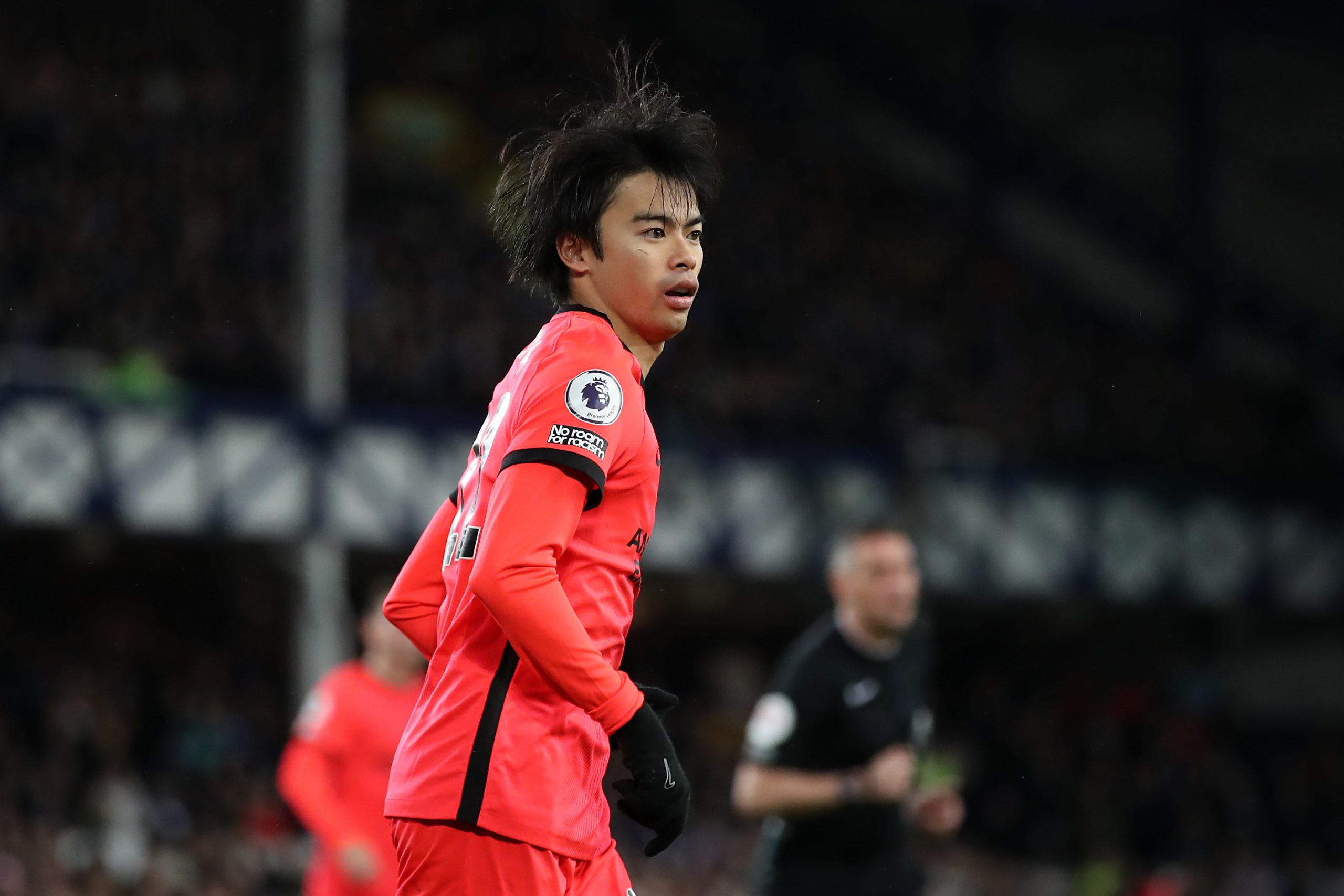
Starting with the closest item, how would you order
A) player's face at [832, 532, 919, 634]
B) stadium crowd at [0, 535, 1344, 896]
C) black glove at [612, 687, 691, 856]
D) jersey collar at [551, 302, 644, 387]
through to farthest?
1. black glove at [612, 687, 691, 856]
2. jersey collar at [551, 302, 644, 387]
3. player's face at [832, 532, 919, 634]
4. stadium crowd at [0, 535, 1344, 896]

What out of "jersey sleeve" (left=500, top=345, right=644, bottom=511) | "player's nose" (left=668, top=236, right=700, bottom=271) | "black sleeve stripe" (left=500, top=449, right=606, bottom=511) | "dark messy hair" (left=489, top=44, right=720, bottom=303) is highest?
"dark messy hair" (left=489, top=44, right=720, bottom=303)

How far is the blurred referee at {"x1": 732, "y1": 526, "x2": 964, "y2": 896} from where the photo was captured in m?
6.16

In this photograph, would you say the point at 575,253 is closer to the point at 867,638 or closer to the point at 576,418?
the point at 576,418

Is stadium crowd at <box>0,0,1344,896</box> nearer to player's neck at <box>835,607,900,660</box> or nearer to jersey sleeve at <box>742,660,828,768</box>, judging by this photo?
jersey sleeve at <box>742,660,828,768</box>

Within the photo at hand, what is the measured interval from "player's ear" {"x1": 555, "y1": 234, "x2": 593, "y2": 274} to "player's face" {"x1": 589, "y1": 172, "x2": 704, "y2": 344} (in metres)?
0.02

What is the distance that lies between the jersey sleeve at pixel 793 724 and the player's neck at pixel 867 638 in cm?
28

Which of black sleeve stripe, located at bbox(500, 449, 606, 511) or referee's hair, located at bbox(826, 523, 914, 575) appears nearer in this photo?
black sleeve stripe, located at bbox(500, 449, 606, 511)

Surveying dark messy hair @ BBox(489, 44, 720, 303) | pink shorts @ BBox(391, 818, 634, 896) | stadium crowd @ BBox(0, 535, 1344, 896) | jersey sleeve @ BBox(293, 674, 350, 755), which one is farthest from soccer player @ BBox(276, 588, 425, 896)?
stadium crowd @ BBox(0, 535, 1344, 896)

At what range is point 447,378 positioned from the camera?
56.8ft

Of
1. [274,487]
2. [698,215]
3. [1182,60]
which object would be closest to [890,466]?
[274,487]

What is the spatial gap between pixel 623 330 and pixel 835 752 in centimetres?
343

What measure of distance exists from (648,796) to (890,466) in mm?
15559

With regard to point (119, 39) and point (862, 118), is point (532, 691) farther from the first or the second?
point (862, 118)

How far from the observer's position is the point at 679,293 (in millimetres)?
3258
